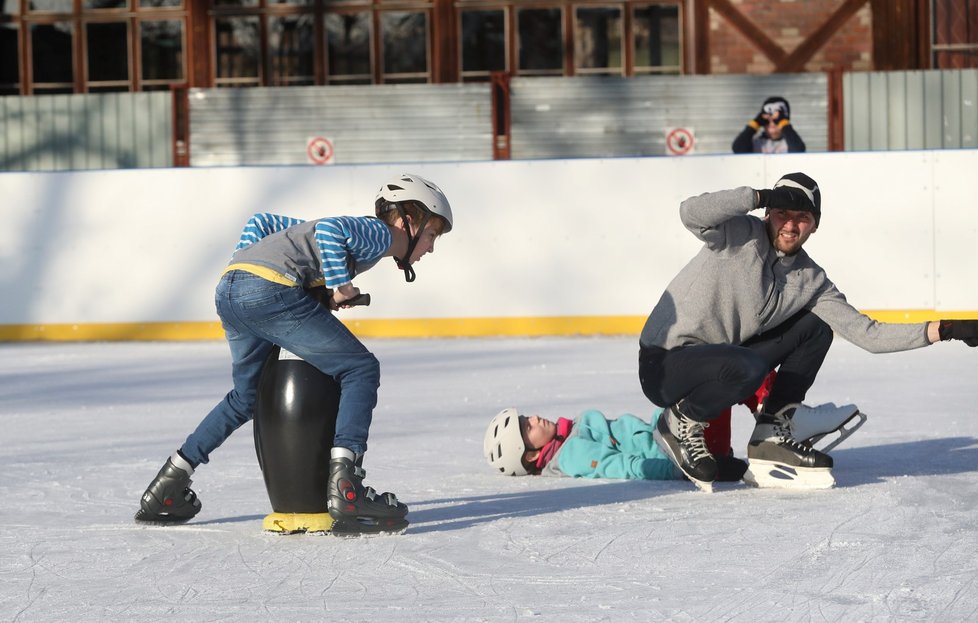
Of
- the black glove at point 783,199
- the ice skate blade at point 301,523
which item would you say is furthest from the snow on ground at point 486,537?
the black glove at point 783,199

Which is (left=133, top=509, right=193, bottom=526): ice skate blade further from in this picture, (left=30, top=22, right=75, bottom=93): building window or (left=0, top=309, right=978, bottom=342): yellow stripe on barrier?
(left=30, top=22, right=75, bottom=93): building window

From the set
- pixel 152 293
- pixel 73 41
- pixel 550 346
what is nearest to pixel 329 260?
pixel 550 346

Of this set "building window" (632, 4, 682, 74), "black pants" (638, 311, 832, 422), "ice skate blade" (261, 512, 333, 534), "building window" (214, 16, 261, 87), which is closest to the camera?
"ice skate blade" (261, 512, 333, 534)

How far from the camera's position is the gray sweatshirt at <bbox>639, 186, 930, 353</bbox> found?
17.2ft

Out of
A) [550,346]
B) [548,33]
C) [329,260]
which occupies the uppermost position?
[548,33]

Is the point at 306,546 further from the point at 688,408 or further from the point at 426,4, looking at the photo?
the point at 426,4

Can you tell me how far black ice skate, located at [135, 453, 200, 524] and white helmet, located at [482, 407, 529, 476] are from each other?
1.24 meters

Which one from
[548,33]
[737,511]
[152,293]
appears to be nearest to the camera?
[737,511]

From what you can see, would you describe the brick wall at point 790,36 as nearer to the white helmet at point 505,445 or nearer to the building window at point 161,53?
the building window at point 161,53

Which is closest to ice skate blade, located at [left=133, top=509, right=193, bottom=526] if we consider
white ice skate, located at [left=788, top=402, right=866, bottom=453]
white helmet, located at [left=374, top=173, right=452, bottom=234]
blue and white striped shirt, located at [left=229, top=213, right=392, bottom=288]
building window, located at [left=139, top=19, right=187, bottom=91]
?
blue and white striped shirt, located at [left=229, top=213, right=392, bottom=288]

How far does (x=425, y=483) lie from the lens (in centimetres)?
565

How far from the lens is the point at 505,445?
572cm

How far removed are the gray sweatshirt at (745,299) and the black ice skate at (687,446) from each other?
253mm

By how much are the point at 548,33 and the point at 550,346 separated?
9.01 metres
